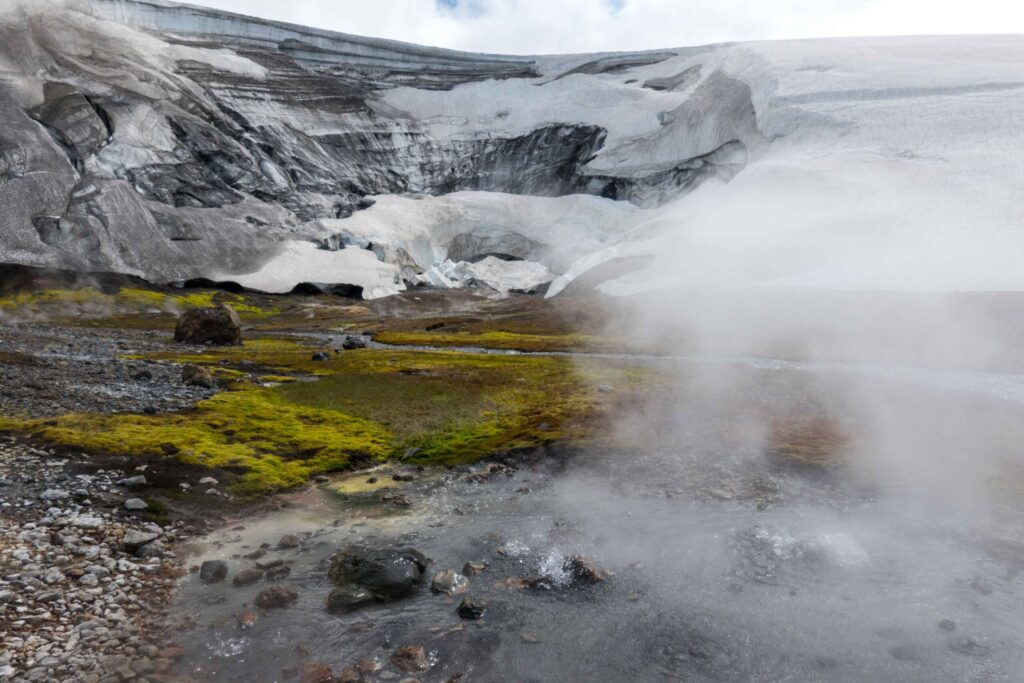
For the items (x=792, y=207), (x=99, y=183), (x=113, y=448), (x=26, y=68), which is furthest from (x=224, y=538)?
(x=26, y=68)

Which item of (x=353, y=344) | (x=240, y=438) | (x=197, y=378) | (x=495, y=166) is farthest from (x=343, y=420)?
(x=495, y=166)

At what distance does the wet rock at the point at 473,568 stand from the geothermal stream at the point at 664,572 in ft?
0.57

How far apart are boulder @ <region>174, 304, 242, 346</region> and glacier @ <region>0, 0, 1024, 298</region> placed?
6047 cm

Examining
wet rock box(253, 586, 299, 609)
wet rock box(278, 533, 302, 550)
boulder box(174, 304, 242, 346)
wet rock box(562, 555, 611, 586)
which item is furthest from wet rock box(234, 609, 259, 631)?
boulder box(174, 304, 242, 346)

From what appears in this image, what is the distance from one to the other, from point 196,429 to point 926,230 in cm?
8324

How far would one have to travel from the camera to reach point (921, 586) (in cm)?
1315

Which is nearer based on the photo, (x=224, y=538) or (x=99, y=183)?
(x=224, y=538)

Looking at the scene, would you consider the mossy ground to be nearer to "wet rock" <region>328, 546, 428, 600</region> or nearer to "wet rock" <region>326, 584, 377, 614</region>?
"wet rock" <region>328, 546, 428, 600</region>

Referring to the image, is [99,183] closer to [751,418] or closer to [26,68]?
[26,68]

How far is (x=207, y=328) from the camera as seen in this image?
59.4 meters

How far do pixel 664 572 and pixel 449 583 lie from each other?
490cm

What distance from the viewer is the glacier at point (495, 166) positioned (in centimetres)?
8462

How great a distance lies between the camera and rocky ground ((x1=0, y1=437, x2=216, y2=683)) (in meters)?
10.0

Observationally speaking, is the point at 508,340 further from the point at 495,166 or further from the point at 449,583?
the point at 495,166
